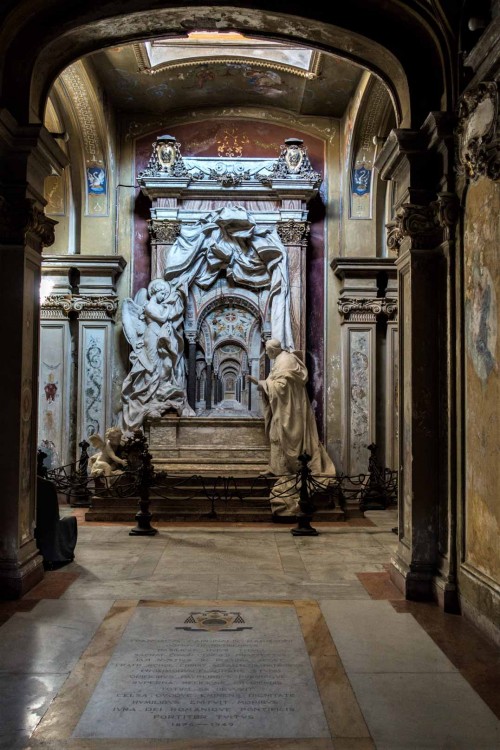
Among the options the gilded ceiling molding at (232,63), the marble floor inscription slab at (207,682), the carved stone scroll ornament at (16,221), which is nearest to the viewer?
the marble floor inscription slab at (207,682)

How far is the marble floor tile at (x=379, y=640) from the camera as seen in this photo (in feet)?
14.6

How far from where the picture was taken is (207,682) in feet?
13.6

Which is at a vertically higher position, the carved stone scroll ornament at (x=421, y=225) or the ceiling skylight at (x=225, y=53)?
the ceiling skylight at (x=225, y=53)

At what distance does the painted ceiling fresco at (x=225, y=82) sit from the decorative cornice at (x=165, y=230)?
217 centimetres

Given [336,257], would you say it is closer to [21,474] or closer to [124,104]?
[124,104]

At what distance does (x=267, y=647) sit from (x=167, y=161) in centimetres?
986

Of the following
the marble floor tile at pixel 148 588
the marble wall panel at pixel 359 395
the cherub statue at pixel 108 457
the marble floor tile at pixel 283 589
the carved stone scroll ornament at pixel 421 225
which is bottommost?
the marble floor tile at pixel 283 589

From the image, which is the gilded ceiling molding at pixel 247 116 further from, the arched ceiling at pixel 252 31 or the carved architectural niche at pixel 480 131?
the carved architectural niche at pixel 480 131

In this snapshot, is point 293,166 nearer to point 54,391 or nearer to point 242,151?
point 242,151

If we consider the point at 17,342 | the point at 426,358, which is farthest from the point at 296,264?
the point at 17,342

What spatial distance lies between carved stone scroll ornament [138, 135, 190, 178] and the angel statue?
1974mm

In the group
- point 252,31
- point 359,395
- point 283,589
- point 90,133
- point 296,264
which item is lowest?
point 283,589

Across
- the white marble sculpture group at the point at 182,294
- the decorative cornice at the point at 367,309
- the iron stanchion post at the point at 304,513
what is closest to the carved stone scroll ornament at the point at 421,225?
the iron stanchion post at the point at 304,513

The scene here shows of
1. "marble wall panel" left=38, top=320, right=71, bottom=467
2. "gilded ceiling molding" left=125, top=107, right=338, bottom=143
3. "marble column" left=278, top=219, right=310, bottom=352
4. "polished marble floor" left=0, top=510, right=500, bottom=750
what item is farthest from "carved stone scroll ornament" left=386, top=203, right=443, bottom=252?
"marble wall panel" left=38, top=320, right=71, bottom=467
